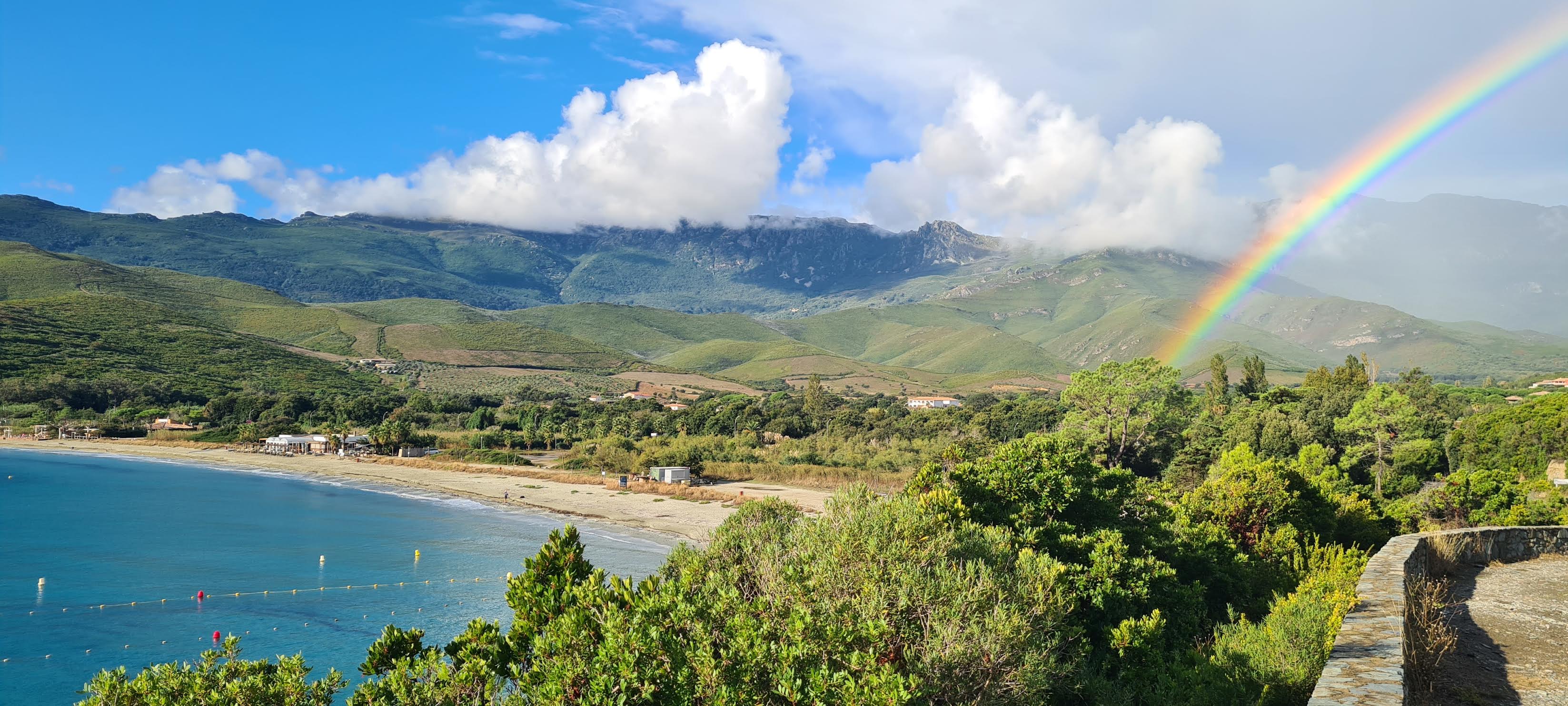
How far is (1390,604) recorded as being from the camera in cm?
803

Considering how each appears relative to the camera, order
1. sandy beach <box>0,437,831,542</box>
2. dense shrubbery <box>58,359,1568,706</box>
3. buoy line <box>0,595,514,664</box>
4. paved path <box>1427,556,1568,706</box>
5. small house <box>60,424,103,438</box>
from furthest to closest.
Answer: small house <box>60,424,103,438</box> < sandy beach <box>0,437,831,542</box> < buoy line <box>0,595,514,664</box> < dense shrubbery <box>58,359,1568,706</box> < paved path <box>1427,556,1568,706</box>

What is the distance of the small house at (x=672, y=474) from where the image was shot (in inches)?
2371

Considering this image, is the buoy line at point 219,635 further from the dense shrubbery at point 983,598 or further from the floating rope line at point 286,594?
the dense shrubbery at point 983,598

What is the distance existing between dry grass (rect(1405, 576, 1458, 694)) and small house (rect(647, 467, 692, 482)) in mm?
53325

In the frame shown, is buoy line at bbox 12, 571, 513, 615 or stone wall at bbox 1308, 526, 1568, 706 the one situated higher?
stone wall at bbox 1308, 526, 1568, 706

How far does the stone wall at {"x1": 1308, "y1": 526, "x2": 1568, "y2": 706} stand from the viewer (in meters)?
5.72

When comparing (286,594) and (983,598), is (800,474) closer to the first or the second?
(286,594)

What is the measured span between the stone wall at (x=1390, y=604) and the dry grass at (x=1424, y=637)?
0.12 meters

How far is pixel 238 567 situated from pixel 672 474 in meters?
29.2

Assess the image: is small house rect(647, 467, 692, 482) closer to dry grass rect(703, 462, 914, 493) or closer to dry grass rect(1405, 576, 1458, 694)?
dry grass rect(703, 462, 914, 493)

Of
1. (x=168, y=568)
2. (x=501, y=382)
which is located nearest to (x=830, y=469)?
(x=168, y=568)


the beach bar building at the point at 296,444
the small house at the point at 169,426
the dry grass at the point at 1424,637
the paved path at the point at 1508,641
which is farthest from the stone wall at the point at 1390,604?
the small house at the point at 169,426

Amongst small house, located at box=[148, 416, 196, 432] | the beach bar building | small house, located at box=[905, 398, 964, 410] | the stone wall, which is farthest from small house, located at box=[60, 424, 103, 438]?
the stone wall

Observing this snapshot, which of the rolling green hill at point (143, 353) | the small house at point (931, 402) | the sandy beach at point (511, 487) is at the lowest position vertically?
the sandy beach at point (511, 487)
